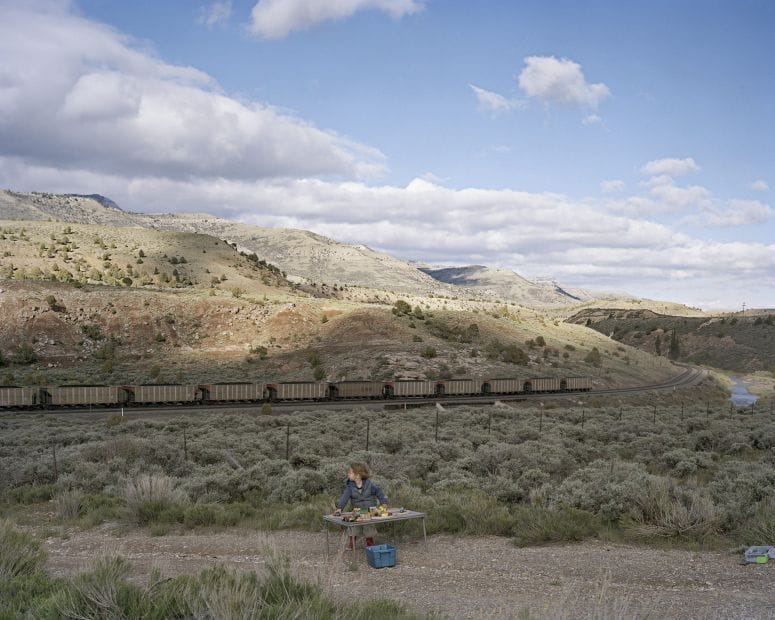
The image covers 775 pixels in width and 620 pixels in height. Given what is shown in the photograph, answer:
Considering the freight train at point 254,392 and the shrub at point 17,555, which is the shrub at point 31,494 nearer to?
the shrub at point 17,555

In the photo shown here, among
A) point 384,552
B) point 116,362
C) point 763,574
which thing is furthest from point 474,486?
point 116,362

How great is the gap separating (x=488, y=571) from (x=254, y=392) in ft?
124

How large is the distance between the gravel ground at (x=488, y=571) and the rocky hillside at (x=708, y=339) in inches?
4514

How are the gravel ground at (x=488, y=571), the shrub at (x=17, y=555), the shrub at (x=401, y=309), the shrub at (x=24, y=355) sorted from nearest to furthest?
1. the gravel ground at (x=488, y=571)
2. the shrub at (x=17, y=555)
3. the shrub at (x=24, y=355)
4. the shrub at (x=401, y=309)

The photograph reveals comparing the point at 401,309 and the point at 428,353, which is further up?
the point at 401,309

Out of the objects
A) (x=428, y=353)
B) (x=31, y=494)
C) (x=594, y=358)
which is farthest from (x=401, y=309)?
(x=31, y=494)

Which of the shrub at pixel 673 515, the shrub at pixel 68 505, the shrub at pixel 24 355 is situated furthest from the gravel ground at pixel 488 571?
the shrub at pixel 24 355

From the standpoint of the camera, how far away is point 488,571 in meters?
11.2

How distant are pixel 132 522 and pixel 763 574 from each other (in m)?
13.1

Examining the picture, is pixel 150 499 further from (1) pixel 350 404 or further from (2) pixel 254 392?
(2) pixel 254 392

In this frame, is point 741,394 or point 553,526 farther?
point 741,394

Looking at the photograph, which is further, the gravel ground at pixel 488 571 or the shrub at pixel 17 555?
the shrub at pixel 17 555

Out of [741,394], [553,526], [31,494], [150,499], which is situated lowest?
[741,394]

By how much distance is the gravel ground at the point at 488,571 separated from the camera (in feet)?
30.2
